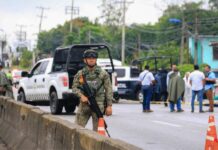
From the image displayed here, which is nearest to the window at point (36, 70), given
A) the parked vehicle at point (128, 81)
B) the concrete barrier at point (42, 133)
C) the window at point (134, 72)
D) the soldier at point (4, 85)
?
the soldier at point (4, 85)

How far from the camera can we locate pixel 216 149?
8.91 m

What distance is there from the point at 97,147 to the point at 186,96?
87.5 feet

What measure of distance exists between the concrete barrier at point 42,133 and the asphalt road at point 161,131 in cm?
224

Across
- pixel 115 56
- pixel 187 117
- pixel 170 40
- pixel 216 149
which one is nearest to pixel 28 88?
pixel 187 117

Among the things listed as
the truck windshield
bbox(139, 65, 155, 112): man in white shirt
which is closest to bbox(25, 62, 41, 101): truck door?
the truck windshield

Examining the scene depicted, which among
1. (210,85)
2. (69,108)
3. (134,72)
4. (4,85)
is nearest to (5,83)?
(4,85)

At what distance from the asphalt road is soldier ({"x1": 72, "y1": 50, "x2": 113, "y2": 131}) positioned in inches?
97.5

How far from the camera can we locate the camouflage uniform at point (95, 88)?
8875mm

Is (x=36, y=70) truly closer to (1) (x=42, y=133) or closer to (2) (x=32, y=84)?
(2) (x=32, y=84)

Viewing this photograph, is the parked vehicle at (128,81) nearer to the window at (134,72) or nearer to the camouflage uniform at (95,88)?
the window at (134,72)

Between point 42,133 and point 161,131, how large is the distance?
19.5 ft

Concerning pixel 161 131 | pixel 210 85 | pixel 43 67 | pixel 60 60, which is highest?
pixel 60 60

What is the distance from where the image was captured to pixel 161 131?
47.9 feet

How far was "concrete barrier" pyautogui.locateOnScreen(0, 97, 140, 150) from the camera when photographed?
6.14 metres
